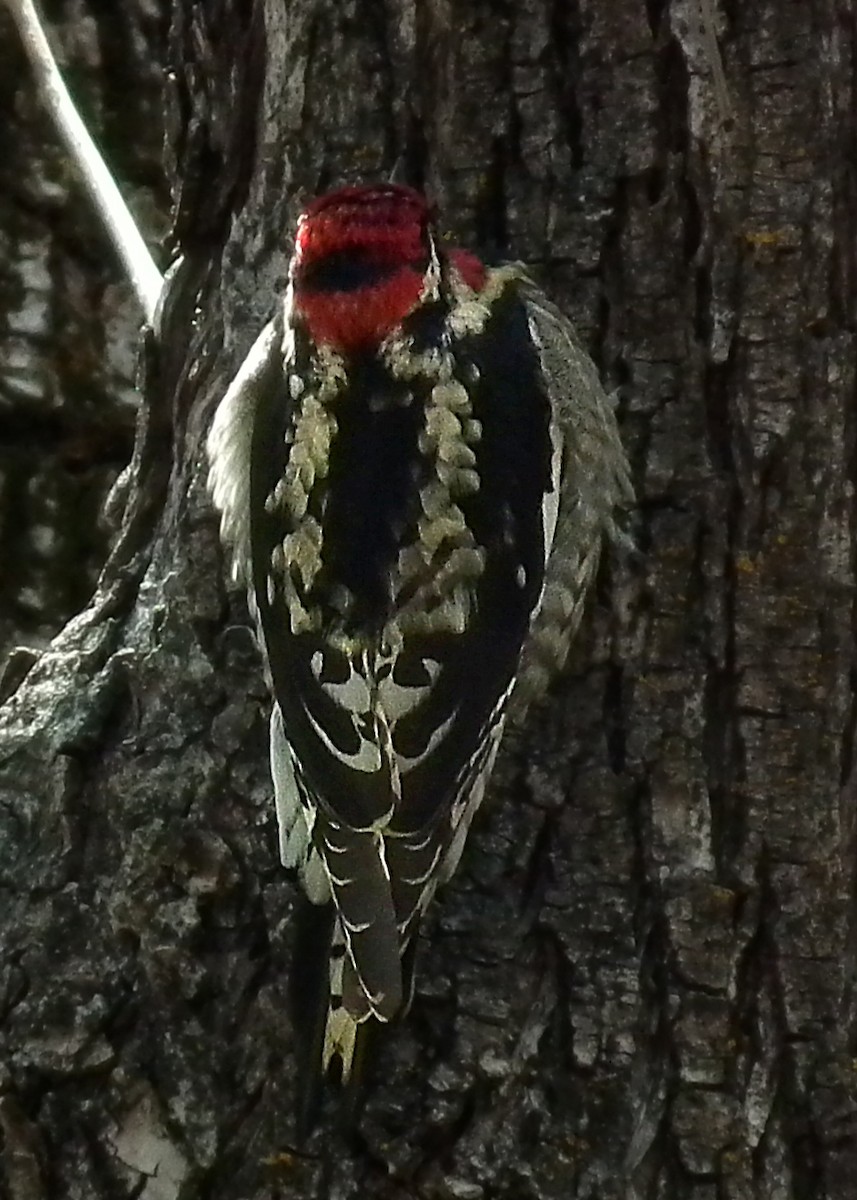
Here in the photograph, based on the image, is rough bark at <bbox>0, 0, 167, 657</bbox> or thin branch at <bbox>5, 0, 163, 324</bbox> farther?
rough bark at <bbox>0, 0, 167, 657</bbox>

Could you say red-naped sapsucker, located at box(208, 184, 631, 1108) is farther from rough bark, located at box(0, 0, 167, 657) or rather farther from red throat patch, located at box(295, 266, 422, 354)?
rough bark, located at box(0, 0, 167, 657)

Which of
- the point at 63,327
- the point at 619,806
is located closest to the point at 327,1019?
the point at 619,806

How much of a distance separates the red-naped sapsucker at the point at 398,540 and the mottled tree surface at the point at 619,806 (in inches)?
2.6

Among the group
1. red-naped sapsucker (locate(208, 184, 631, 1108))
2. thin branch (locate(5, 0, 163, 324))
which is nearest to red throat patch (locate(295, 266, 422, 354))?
red-naped sapsucker (locate(208, 184, 631, 1108))

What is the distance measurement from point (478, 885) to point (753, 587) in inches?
17.9

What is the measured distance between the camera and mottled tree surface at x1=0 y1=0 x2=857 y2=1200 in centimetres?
159

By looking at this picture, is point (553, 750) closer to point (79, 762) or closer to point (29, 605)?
point (79, 762)

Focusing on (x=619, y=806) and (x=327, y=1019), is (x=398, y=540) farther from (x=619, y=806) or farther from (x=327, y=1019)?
(x=327, y=1019)

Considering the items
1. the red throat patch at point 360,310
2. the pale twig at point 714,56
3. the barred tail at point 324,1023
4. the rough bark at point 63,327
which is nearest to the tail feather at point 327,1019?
the barred tail at point 324,1023

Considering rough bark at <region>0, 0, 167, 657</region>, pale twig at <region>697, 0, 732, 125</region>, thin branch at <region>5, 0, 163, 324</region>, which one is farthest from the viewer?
rough bark at <region>0, 0, 167, 657</region>

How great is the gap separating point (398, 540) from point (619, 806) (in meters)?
0.39

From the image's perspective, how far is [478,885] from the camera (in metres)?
1.68

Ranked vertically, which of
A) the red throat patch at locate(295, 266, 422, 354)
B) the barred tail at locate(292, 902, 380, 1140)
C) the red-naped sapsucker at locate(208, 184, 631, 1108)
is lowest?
the barred tail at locate(292, 902, 380, 1140)

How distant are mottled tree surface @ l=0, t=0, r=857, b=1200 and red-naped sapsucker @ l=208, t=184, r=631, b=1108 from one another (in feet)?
0.21
